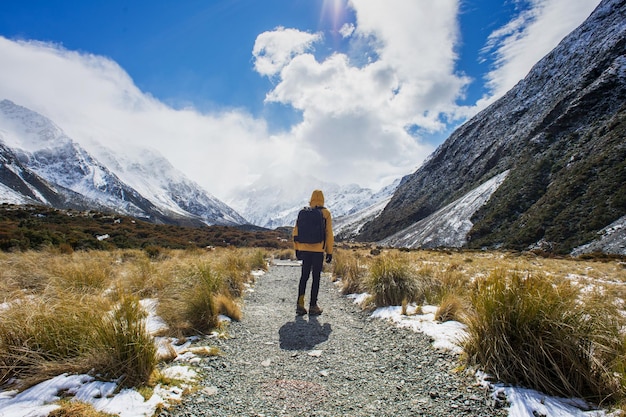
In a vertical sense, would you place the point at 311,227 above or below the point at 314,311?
above

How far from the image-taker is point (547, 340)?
3197 millimetres

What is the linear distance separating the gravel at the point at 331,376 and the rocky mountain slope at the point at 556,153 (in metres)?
43.4

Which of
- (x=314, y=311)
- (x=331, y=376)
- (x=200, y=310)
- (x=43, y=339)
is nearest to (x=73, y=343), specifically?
(x=43, y=339)

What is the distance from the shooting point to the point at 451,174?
9606 centimetres

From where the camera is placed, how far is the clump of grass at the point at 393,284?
6977 millimetres

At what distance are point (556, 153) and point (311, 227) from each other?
69.2 m

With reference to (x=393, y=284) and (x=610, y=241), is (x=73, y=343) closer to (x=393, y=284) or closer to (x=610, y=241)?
(x=393, y=284)

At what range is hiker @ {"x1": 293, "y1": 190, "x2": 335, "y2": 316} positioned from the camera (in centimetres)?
713

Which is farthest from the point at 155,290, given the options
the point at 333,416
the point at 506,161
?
the point at 506,161

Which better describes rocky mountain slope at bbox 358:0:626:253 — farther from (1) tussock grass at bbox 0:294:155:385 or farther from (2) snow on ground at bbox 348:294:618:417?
(1) tussock grass at bbox 0:294:155:385

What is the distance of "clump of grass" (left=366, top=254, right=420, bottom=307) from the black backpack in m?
1.66

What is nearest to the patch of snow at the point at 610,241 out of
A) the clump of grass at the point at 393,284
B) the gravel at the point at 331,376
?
the clump of grass at the point at 393,284

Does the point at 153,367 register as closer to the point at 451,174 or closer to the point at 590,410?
the point at 590,410

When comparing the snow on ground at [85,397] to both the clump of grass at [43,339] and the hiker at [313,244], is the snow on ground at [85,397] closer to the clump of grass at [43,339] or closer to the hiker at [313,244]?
the clump of grass at [43,339]
